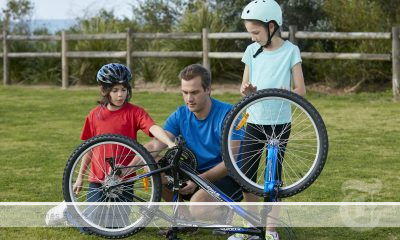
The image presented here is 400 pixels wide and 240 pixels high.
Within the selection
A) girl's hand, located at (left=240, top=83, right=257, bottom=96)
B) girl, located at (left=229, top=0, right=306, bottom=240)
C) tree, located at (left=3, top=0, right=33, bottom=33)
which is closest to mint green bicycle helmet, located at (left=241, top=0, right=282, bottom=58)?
girl, located at (left=229, top=0, right=306, bottom=240)

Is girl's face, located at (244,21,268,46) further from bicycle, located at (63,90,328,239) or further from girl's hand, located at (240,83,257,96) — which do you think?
bicycle, located at (63,90,328,239)

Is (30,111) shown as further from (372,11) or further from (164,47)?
(372,11)

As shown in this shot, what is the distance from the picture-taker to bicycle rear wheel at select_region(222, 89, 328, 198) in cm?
509

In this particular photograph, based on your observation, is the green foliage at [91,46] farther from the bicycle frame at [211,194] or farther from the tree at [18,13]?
the bicycle frame at [211,194]

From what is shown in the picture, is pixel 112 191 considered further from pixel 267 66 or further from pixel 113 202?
pixel 267 66

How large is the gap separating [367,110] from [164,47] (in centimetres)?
766

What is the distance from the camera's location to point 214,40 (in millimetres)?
20031

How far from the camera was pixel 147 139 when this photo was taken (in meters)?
11.1

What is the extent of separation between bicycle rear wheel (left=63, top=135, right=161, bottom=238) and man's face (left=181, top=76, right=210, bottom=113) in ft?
1.56

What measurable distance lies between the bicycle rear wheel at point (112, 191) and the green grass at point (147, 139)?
0.33 meters

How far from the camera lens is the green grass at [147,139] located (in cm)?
714

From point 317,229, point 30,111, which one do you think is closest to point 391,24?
point 30,111

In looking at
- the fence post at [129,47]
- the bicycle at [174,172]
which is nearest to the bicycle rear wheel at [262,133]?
the bicycle at [174,172]

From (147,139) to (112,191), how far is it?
18.5 ft
